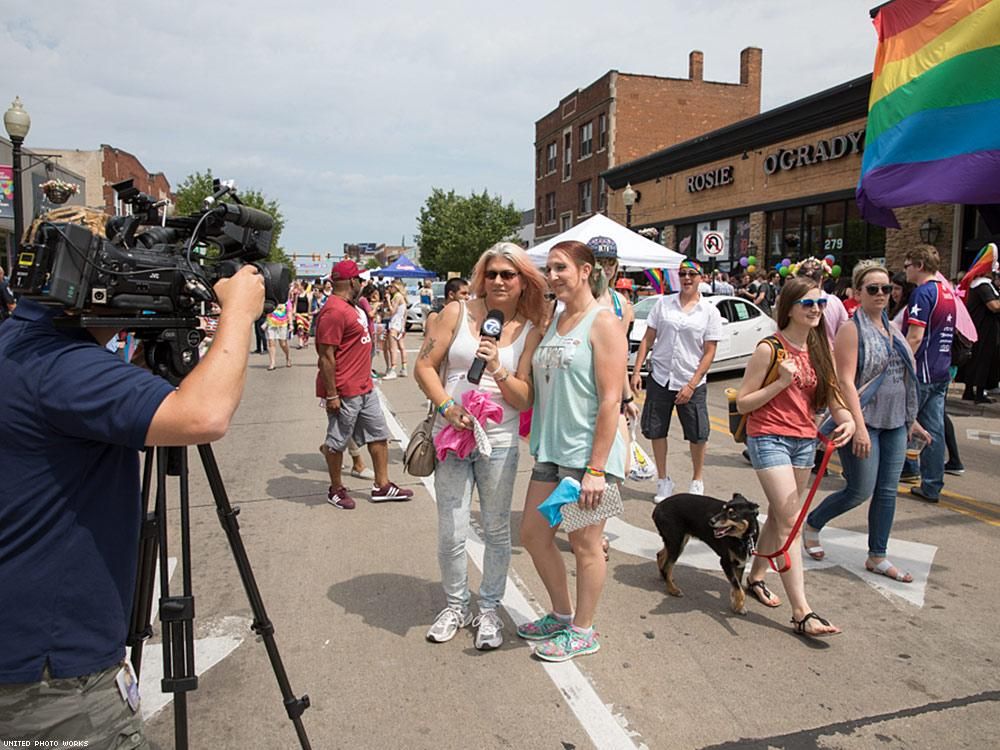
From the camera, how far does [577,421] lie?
3.34 metres

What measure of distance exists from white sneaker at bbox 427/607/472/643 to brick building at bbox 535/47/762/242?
3226 centimetres

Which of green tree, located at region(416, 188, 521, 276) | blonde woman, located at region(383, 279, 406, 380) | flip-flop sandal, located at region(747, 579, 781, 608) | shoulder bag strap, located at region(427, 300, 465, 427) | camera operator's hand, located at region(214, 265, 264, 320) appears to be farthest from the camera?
green tree, located at region(416, 188, 521, 276)

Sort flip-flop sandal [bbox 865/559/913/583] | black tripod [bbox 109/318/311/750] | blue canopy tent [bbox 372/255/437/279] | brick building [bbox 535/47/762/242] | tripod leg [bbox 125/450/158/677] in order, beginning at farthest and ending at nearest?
blue canopy tent [bbox 372/255/437/279], brick building [bbox 535/47/762/242], flip-flop sandal [bbox 865/559/913/583], tripod leg [bbox 125/450/158/677], black tripod [bbox 109/318/311/750]

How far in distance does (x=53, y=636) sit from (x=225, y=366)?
2.32 feet

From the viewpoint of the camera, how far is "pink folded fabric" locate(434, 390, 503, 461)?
11.3ft

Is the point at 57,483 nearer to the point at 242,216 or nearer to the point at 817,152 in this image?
the point at 242,216

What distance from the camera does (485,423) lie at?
3482mm

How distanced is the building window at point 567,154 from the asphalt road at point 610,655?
3551 cm

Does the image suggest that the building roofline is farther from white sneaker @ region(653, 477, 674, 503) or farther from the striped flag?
white sneaker @ region(653, 477, 674, 503)

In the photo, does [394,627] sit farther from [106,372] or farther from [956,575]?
[956,575]

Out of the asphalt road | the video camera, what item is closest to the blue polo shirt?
the video camera

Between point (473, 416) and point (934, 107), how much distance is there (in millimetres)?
6570

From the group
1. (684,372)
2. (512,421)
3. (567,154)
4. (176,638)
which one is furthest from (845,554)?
(567,154)

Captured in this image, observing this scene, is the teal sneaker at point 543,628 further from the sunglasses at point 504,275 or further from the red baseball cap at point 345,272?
the red baseball cap at point 345,272
